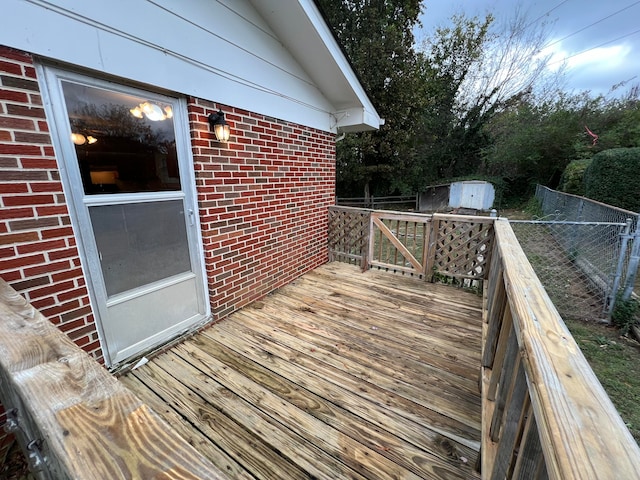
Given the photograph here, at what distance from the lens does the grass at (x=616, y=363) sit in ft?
7.59

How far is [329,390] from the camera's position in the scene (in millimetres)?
1867

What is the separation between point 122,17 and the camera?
172 centimetres

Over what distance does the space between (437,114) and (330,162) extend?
1413 cm

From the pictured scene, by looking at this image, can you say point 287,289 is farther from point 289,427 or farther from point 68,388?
point 68,388

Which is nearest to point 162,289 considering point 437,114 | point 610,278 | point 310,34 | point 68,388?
point 68,388

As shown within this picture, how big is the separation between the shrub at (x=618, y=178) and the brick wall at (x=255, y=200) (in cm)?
693

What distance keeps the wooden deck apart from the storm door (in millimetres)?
389

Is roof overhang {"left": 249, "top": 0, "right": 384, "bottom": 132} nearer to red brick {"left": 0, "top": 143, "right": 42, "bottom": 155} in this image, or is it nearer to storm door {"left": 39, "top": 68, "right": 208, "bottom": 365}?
storm door {"left": 39, "top": 68, "right": 208, "bottom": 365}

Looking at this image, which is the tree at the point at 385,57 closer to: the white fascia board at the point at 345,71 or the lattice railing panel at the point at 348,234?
the white fascia board at the point at 345,71

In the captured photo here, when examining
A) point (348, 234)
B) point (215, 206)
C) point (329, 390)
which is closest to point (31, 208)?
point (215, 206)

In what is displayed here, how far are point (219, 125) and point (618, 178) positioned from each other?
8.53m

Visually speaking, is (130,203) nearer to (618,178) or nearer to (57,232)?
(57,232)

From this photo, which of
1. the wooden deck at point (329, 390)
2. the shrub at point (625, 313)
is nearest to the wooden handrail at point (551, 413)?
the wooden deck at point (329, 390)

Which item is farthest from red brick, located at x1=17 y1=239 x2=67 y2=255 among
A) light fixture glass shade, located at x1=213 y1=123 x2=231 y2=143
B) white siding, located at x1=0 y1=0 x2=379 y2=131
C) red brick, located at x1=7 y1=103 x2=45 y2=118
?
light fixture glass shade, located at x1=213 y1=123 x2=231 y2=143
